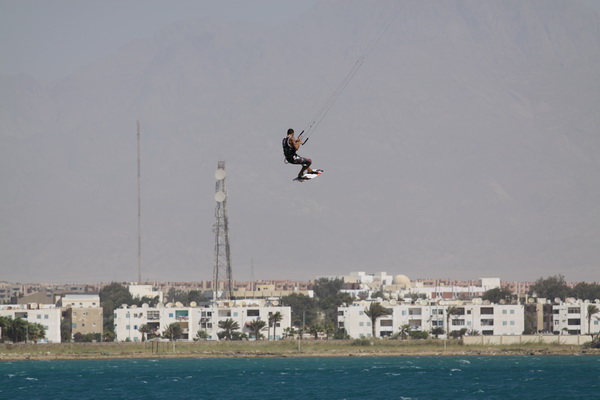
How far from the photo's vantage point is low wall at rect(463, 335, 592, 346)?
18679 cm

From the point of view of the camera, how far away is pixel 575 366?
160 metres

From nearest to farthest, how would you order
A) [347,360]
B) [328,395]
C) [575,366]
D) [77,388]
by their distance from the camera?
1. [328,395]
2. [77,388]
3. [575,366]
4. [347,360]

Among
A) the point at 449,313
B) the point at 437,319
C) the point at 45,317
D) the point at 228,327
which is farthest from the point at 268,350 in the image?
the point at 45,317

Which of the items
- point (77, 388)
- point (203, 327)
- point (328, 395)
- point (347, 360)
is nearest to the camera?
point (328, 395)

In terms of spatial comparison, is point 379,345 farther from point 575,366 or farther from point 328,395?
point 328,395

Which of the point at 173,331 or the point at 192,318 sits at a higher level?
the point at 192,318

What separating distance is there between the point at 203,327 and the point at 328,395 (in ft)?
238

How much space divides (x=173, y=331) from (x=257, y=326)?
11395 millimetres

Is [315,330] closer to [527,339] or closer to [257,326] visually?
[257,326]

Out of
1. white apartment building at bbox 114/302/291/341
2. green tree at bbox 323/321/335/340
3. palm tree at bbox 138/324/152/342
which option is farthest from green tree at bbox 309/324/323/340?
palm tree at bbox 138/324/152/342

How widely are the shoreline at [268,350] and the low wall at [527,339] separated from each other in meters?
1.12

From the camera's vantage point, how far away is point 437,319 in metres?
198

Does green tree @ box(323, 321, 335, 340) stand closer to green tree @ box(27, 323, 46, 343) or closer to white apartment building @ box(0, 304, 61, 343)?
white apartment building @ box(0, 304, 61, 343)

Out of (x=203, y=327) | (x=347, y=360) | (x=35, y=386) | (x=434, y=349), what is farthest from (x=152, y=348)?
(x=35, y=386)
